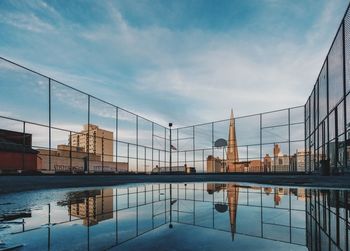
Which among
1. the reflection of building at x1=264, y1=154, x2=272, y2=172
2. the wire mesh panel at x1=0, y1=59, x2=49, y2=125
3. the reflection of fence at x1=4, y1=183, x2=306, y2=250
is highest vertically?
the wire mesh panel at x1=0, y1=59, x2=49, y2=125

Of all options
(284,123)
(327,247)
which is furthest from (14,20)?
(284,123)

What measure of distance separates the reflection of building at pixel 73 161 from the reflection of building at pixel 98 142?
0.31 meters

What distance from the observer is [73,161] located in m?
14.9

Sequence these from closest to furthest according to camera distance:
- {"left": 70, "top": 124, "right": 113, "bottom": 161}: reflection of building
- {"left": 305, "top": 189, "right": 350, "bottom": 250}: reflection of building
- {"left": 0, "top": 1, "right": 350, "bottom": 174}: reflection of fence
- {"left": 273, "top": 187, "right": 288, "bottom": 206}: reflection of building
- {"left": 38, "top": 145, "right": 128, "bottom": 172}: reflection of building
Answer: {"left": 305, "top": 189, "right": 350, "bottom": 250}: reflection of building, {"left": 273, "top": 187, "right": 288, "bottom": 206}: reflection of building, {"left": 0, "top": 1, "right": 350, "bottom": 174}: reflection of fence, {"left": 38, "top": 145, "right": 128, "bottom": 172}: reflection of building, {"left": 70, "top": 124, "right": 113, "bottom": 161}: reflection of building

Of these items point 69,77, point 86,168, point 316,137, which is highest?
point 69,77

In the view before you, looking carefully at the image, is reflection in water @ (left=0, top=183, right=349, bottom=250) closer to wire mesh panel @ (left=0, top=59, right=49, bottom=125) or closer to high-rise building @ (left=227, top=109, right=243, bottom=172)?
wire mesh panel @ (left=0, top=59, right=49, bottom=125)

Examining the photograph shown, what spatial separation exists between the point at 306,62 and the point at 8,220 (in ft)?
54.8

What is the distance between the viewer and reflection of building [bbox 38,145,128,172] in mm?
12844

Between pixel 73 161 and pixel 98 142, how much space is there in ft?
5.66

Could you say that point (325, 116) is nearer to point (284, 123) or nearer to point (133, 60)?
point (284, 123)

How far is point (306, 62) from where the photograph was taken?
15.9 metres

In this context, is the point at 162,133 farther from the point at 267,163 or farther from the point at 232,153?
the point at 267,163

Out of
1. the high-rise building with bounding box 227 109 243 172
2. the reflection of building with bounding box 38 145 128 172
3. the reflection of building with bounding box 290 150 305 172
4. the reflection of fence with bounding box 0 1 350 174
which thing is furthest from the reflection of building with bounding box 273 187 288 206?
the high-rise building with bounding box 227 109 243 172

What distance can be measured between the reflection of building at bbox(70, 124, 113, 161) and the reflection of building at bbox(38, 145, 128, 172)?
307mm
